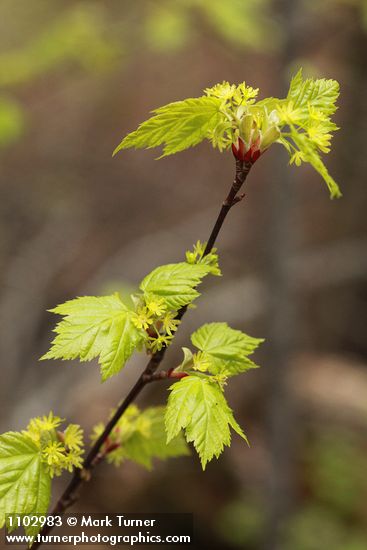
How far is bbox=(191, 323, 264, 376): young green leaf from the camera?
3.76 ft

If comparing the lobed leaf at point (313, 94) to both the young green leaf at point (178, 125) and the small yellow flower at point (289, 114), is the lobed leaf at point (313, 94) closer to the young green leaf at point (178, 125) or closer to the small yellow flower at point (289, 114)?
the small yellow flower at point (289, 114)

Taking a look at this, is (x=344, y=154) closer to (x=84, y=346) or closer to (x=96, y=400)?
(x=96, y=400)

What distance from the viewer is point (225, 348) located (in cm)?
117

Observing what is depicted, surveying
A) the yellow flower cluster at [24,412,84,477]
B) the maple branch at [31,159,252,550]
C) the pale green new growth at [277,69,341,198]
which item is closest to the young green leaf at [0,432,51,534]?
the yellow flower cluster at [24,412,84,477]

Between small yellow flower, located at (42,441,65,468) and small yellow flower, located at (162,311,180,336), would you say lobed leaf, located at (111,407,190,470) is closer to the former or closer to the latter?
small yellow flower, located at (42,441,65,468)

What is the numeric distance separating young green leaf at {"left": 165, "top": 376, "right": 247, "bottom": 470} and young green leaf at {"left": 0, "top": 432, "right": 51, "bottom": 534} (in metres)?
0.31

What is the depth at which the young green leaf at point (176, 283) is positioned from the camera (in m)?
1.04

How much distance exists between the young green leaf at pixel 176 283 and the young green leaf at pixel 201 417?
0.54 ft

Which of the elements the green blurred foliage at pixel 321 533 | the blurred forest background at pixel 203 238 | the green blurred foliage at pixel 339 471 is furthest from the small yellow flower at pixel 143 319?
the green blurred foliage at pixel 339 471

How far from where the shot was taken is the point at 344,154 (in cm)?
596

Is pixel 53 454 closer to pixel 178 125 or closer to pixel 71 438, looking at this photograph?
pixel 71 438

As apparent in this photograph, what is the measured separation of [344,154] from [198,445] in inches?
217

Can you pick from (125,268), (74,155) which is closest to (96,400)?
(125,268)

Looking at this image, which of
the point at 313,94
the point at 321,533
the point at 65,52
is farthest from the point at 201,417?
the point at 321,533
